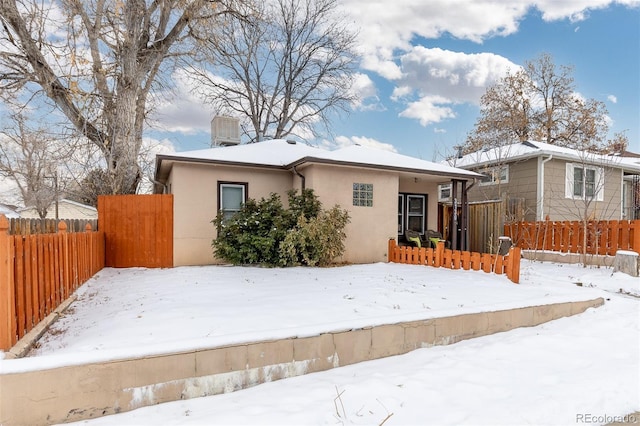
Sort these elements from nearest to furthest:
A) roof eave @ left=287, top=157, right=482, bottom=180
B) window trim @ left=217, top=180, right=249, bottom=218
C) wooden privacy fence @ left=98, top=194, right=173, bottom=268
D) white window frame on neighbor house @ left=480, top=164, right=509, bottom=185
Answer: roof eave @ left=287, top=157, right=482, bottom=180 → wooden privacy fence @ left=98, top=194, right=173, bottom=268 → window trim @ left=217, top=180, right=249, bottom=218 → white window frame on neighbor house @ left=480, top=164, right=509, bottom=185

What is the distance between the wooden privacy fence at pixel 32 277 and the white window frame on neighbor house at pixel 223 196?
380cm

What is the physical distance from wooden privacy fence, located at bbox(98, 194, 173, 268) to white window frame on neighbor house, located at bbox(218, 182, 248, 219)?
1.46 meters

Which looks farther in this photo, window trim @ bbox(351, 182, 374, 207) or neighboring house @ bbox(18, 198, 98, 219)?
neighboring house @ bbox(18, 198, 98, 219)

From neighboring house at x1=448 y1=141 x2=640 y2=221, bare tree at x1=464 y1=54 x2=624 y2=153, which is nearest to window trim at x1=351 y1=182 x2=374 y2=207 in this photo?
neighboring house at x1=448 y1=141 x2=640 y2=221

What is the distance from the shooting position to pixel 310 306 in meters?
4.41

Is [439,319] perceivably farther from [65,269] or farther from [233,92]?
[233,92]

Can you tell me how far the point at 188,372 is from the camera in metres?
2.87

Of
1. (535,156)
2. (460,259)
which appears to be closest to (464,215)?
(460,259)

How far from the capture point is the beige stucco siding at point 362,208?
8.70 meters

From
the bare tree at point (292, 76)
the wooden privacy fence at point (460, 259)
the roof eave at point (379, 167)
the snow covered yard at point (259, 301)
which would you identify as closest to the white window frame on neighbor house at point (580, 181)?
the roof eave at point (379, 167)

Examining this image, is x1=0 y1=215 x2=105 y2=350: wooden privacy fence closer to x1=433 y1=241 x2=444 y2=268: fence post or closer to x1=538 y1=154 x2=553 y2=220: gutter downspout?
x1=433 y1=241 x2=444 y2=268: fence post

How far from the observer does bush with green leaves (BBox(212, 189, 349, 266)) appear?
25.8ft

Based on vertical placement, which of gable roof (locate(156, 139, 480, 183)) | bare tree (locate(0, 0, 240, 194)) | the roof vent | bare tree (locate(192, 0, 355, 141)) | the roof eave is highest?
bare tree (locate(192, 0, 355, 141))

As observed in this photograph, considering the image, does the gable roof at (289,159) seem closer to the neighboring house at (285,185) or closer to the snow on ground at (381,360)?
the neighboring house at (285,185)
